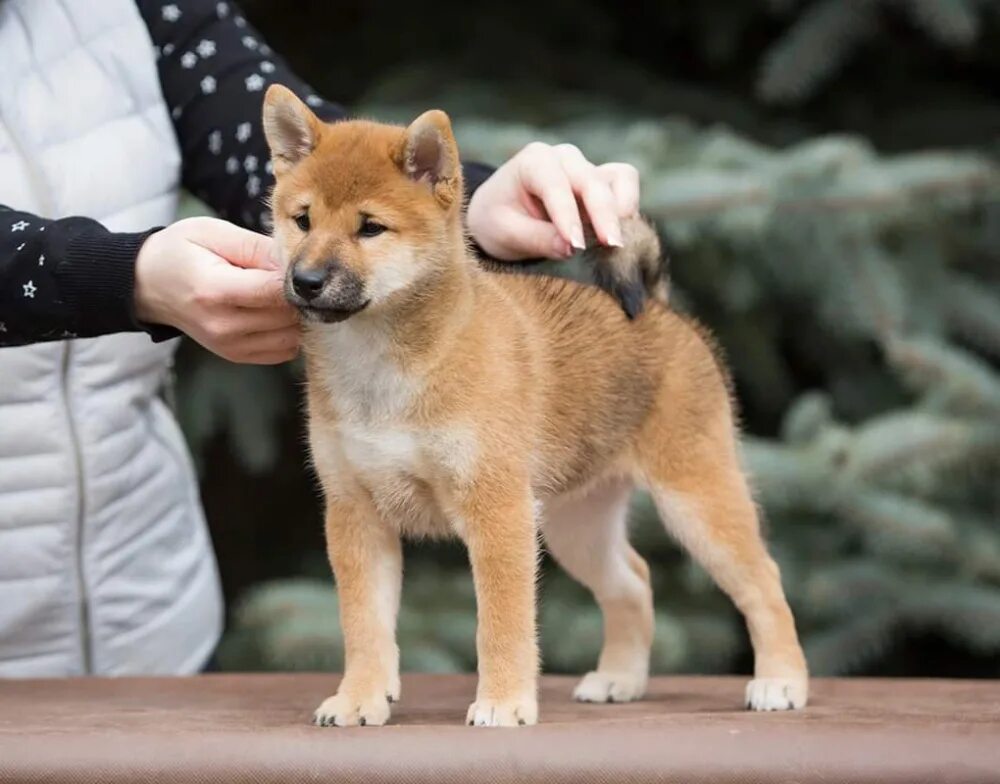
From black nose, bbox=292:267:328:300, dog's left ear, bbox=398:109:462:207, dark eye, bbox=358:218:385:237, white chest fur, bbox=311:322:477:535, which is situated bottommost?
white chest fur, bbox=311:322:477:535

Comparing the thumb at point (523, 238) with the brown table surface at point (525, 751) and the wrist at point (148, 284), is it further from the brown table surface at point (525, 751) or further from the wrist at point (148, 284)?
the brown table surface at point (525, 751)

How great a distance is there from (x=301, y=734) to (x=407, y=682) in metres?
0.70

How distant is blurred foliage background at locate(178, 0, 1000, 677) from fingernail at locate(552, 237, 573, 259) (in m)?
1.08

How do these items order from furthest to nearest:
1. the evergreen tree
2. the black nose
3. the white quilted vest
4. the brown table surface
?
the evergreen tree → the white quilted vest → the black nose → the brown table surface

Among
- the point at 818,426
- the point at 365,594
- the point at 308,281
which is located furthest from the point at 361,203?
the point at 818,426

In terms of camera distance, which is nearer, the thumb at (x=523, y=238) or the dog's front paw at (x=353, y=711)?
the dog's front paw at (x=353, y=711)

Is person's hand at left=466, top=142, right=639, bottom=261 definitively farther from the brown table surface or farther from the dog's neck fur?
the brown table surface

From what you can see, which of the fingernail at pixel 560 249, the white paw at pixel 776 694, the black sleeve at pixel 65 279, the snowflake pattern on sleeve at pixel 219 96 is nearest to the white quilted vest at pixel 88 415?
the snowflake pattern on sleeve at pixel 219 96

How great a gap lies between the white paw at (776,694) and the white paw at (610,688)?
0.21 meters

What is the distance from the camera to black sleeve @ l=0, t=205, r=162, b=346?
1.85 m

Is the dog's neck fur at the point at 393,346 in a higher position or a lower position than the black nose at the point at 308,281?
lower

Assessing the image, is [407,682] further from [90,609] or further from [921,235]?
[921,235]

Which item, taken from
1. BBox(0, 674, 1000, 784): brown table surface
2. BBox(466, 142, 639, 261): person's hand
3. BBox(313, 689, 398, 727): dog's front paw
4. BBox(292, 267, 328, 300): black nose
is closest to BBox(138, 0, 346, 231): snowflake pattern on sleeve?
BBox(466, 142, 639, 261): person's hand

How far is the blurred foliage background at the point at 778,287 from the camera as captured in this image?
322 cm
